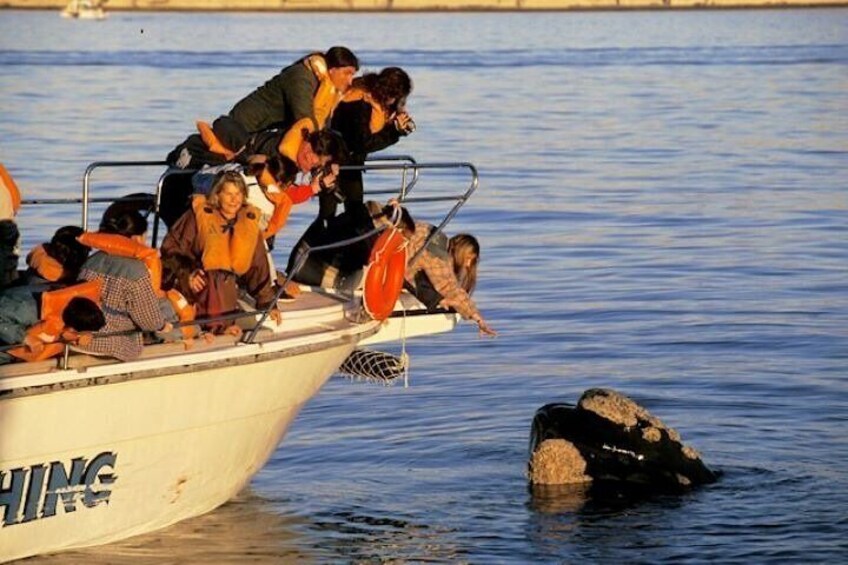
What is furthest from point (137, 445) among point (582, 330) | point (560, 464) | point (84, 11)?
point (84, 11)

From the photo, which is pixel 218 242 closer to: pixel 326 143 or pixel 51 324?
pixel 326 143

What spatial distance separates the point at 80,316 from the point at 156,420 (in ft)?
2.36

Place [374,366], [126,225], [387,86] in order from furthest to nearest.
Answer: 1. [374,366]
2. [387,86]
3. [126,225]

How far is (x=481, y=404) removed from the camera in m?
14.3

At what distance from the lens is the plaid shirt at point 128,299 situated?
945 centimetres

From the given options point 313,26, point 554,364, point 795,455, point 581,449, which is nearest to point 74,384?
point 581,449

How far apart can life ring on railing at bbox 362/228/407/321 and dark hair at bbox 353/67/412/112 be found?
0.75m

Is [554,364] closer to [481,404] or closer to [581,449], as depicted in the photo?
[481,404]

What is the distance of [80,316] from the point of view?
927cm

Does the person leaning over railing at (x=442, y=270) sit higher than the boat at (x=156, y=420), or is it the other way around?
the person leaning over railing at (x=442, y=270)

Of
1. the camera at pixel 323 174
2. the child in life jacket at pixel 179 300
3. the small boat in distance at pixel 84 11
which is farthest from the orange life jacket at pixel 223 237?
the small boat in distance at pixel 84 11

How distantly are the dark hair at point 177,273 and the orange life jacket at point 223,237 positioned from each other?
89 mm

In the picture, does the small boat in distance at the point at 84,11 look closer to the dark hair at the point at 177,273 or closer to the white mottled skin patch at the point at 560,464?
the white mottled skin patch at the point at 560,464

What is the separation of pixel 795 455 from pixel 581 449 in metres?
1.56
